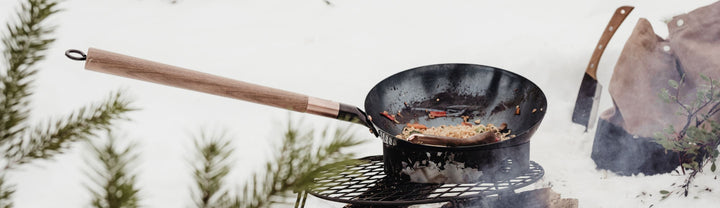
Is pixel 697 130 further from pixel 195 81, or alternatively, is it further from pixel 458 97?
pixel 195 81

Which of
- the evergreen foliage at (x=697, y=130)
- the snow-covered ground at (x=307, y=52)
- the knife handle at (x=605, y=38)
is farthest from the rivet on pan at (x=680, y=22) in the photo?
the snow-covered ground at (x=307, y=52)

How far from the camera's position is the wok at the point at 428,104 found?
185cm

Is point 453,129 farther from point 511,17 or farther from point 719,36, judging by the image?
point 511,17

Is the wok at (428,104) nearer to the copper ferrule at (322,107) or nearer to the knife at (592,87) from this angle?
the copper ferrule at (322,107)

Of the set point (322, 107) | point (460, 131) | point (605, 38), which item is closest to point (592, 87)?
point (605, 38)

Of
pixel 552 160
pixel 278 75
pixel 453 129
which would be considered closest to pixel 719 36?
pixel 552 160

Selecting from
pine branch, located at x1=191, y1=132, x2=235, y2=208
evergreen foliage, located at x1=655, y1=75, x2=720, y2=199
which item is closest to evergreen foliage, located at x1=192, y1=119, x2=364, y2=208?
pine branch, located at x1=191, y1=132, x2=235, y2=208

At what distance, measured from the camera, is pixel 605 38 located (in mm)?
3062

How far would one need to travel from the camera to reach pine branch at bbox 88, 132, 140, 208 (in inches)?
18.6

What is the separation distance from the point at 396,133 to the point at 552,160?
3.33 feet

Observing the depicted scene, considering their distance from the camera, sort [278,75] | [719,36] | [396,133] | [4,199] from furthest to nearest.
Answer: [278,75], [719,36], [396,133], [4,199]

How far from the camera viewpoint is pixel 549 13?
373 cm

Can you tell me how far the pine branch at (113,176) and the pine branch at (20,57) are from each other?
15 cm

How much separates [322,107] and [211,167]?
5.03ft
